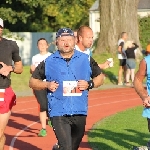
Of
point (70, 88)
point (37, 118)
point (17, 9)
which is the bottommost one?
point (37, 118)

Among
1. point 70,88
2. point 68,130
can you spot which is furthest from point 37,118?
point 70,88

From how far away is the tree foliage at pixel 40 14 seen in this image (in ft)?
128

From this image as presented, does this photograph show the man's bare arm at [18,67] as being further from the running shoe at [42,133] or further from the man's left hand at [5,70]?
the running shoe at [42,133]

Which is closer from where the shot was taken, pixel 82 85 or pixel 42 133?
pixel 82 85

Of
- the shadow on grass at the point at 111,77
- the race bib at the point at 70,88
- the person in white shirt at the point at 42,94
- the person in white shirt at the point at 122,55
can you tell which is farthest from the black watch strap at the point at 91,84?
the shadow on grass at the point at 111,77

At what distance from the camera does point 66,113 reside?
8383 mm

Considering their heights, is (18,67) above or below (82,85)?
above

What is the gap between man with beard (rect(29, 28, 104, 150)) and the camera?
27.3 ft

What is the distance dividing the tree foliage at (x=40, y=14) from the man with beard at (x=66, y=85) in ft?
95.8

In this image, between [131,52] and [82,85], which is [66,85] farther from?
[131,52]

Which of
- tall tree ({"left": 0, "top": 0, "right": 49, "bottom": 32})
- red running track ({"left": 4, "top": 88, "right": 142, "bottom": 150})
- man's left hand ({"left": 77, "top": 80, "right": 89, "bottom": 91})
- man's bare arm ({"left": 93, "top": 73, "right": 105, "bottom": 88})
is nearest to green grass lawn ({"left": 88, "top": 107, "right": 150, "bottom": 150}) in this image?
red running track ({"left": 4, "top": 88, "right": 142, "bottom": 150})

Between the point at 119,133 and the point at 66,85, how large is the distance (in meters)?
4.90

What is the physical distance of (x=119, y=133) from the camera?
42.8ft

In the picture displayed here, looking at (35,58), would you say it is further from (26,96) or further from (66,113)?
(26,96)
